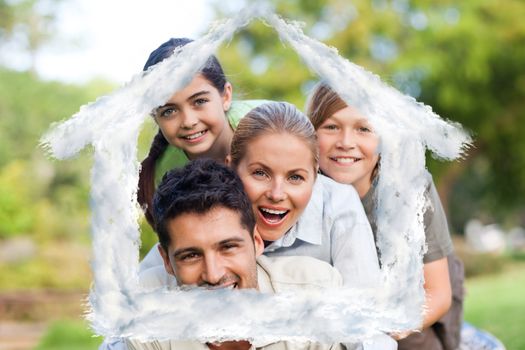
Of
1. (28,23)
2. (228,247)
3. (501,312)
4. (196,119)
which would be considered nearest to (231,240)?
(228,247)

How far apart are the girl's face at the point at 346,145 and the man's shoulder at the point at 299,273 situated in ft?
2.03

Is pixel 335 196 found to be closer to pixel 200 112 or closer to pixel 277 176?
pixel 277 176

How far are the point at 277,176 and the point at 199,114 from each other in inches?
19.8

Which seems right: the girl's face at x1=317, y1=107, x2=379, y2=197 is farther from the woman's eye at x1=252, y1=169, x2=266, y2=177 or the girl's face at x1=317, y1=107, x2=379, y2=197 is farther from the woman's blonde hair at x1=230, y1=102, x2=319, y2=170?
the woman's eye at x1=252, y1=169, x2=266, y2=177

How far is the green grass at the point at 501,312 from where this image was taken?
5.77 meters

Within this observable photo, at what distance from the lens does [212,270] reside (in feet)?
6.89

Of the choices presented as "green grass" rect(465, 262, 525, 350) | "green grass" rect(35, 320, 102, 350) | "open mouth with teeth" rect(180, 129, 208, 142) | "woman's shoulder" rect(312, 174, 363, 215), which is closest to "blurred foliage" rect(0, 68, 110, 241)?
"green grass" rect(35, 320, 102, 350)

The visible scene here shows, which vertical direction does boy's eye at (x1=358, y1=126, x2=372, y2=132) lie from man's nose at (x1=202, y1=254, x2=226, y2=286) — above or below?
above

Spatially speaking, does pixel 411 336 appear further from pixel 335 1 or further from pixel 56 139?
pixel 335 1

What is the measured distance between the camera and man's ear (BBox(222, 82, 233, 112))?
9.52 feet

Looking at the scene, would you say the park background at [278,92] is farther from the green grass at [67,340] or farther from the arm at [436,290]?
the arm at [436,290]

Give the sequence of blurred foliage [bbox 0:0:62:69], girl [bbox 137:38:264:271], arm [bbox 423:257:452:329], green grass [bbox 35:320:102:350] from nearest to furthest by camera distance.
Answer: girl [bbox 137:38:264:271] < arm [bbox 423:257:452:329] < green grass [bbox 35:320:102:350] < blurred foliage [bbox 0:0:62:69]

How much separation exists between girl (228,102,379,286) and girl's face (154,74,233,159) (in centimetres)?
31

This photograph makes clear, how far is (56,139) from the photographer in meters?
2.12
